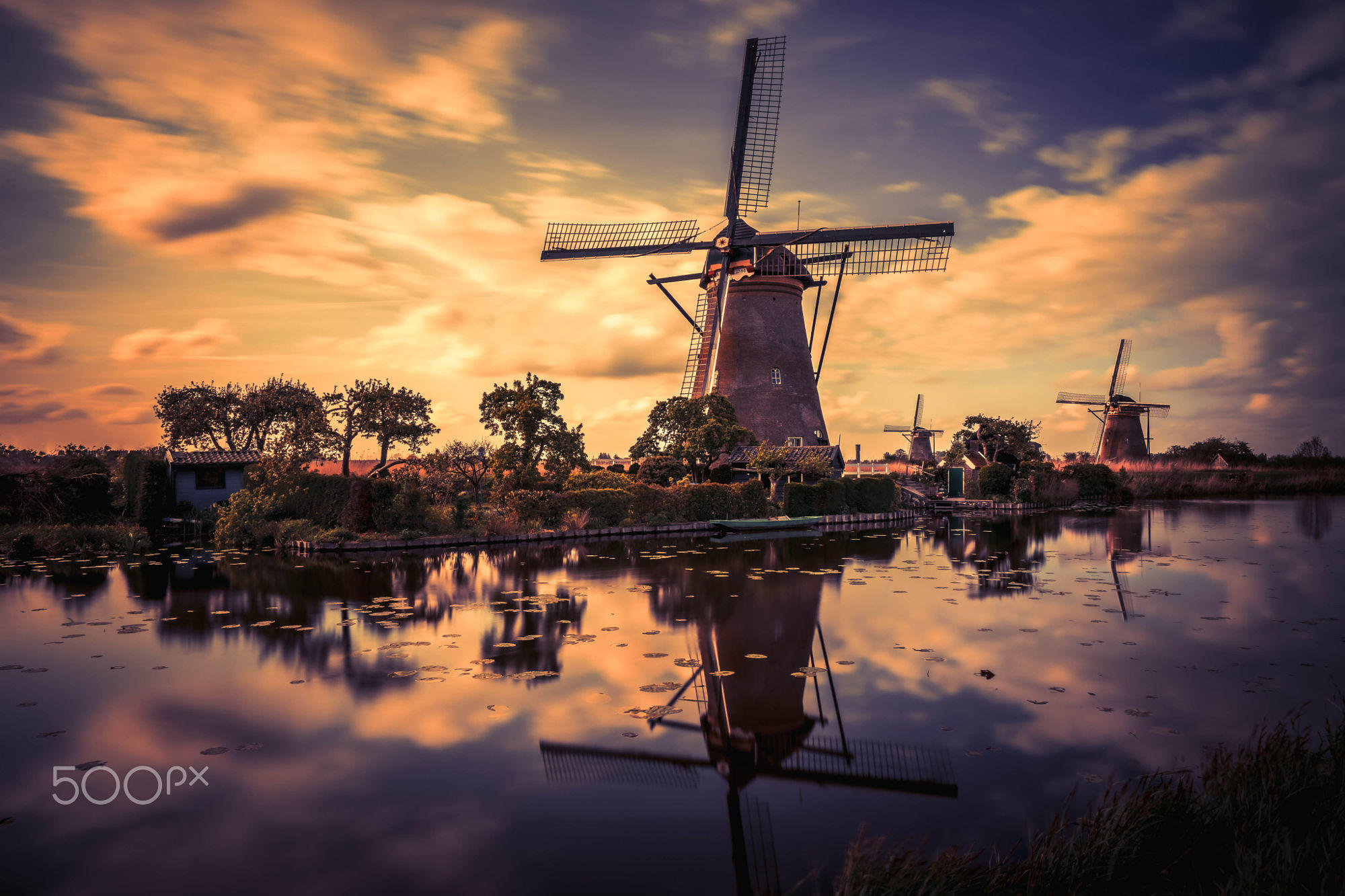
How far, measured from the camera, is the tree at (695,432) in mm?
28266

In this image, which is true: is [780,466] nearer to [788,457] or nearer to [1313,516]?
[788,457]

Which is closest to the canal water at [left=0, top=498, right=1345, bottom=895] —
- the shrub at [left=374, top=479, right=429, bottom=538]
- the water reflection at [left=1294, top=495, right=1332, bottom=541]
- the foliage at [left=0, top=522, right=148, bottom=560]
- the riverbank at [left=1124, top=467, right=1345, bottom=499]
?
the shrub at [left=374, top=479, right=429, bottom=538]

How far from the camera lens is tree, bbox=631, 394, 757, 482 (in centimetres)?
Answer: 2827

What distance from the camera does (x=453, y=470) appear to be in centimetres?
2114

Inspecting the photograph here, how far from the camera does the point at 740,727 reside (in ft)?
18.4

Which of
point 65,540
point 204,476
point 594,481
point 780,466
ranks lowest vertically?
point 65,540

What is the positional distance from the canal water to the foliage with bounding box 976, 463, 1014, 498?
84.4 feet

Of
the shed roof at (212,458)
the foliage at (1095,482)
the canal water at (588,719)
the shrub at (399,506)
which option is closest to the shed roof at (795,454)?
the shrub at (399,506)

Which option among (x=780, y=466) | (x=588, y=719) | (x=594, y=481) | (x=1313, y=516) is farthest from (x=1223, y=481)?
(x=588, y=719)

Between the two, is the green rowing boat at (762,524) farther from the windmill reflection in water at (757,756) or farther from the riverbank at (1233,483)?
the riverbank at (1233,483)

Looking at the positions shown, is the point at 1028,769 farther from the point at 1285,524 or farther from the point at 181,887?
the point at 1285,524

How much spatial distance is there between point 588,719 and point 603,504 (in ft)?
52.7

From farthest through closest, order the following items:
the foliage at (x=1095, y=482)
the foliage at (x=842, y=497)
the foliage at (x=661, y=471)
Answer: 1. the foliage at (x=1095, y=482)
2. the foliage at (x=661, y=471)
3. the foliage at (x=842, y=497)

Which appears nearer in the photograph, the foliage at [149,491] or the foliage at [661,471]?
the foliage at [149,491]
